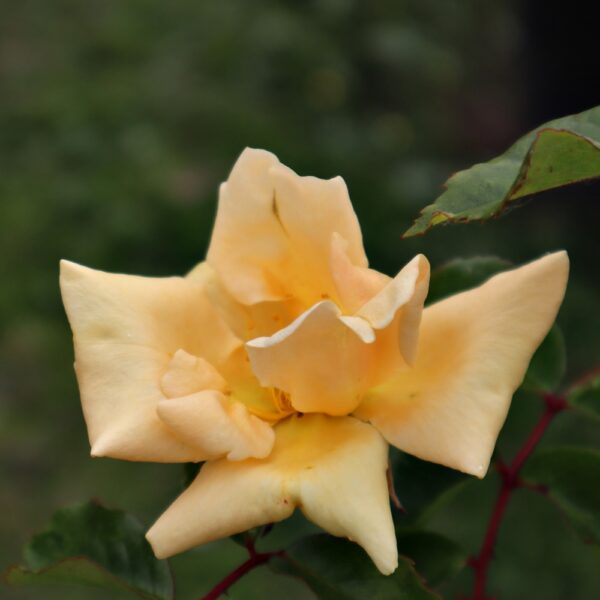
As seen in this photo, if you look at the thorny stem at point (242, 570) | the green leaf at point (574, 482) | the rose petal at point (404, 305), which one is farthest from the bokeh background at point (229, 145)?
the rose petal at point (404, 305)

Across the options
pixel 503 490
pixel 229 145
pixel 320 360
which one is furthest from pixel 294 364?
pixel 229 145

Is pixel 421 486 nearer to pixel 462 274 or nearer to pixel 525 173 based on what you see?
pixel 462 274

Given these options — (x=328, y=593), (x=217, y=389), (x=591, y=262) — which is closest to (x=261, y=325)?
(x=217, y=389)

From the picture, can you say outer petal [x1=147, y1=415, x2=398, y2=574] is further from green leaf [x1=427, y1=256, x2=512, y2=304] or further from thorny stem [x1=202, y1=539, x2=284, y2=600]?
green leaf [x1=427, y1=256, x2=512, y2=304]

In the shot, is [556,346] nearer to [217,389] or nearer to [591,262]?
[217,389]

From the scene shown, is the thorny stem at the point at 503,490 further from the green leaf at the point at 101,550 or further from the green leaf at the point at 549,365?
the green leaf at the point at 101,550
